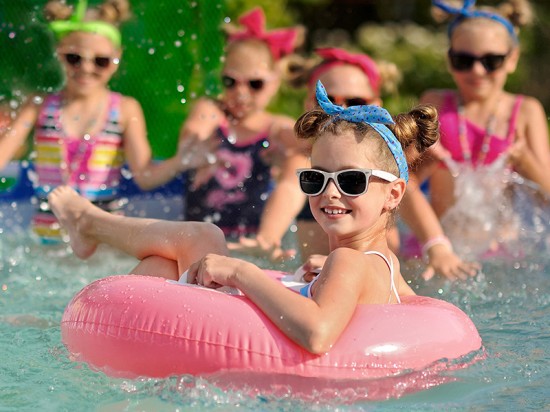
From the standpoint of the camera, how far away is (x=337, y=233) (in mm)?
3209

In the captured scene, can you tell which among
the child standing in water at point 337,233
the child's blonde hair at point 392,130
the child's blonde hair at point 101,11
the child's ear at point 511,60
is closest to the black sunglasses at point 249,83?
the child's blonde hair at point 101,11

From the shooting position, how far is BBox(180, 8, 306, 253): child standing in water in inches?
216

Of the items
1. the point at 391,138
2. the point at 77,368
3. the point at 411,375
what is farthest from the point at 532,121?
Answer: the point at 77,368

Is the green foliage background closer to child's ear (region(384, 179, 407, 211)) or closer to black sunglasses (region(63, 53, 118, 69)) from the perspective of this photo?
black sunglasses (region(63, 53, 118, 69))

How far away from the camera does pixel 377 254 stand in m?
3.18

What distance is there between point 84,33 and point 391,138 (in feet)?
9.08

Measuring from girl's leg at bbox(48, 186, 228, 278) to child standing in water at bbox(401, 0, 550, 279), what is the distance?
1.93 meters

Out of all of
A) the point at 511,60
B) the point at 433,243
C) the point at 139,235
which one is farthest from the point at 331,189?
the point at 511,60

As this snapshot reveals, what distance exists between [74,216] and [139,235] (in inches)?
21.7

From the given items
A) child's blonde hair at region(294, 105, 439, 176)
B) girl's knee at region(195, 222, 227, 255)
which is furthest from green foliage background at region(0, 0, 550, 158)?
girl's knee at region(195, 222, 227, 255)

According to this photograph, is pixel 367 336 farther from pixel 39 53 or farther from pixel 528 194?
pixel 39 53

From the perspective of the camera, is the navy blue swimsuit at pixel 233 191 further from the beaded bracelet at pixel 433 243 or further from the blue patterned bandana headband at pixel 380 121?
→ the blue patterned bandana headband at pixel 380 121

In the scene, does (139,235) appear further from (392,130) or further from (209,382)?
(392,130)

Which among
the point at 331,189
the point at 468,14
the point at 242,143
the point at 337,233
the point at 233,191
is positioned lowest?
the point at 233,191
